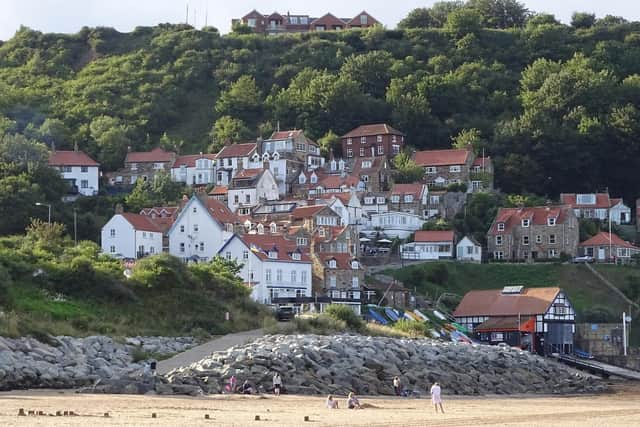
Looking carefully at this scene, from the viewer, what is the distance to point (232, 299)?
60.8m

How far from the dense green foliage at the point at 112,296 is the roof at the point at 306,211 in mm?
26244

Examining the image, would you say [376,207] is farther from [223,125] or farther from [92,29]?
[92,29]

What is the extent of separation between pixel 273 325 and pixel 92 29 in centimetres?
10628

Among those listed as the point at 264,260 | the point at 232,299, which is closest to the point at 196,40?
the point at 264,260

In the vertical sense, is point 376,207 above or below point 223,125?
below

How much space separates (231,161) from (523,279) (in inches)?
1176

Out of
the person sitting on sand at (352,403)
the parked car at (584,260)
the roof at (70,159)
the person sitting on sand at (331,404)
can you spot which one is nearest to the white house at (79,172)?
the roof at (70,159)

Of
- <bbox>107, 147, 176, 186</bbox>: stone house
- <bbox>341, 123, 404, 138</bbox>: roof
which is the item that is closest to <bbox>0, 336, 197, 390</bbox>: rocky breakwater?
<bbox>107, 147, 176, 186</bbox>: stone house

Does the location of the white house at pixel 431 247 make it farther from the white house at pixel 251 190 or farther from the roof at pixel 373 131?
the roof at pixel 373 131

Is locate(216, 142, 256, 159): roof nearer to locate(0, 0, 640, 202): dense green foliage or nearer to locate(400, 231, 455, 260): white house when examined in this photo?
locate(0, 0, 640, 202): dense green foliage

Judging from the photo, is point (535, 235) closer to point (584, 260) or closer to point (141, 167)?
point (584, 260)

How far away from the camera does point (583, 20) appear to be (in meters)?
144

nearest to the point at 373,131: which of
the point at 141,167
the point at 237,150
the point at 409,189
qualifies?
the point at 237,150

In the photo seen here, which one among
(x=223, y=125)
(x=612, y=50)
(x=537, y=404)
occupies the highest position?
(x=612, y=50)
